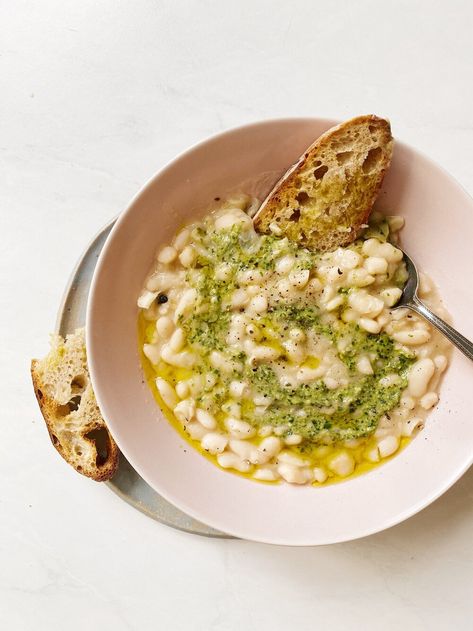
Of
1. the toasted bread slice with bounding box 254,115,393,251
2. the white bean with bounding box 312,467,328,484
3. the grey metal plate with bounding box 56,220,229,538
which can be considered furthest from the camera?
the grey metal plate with bounding box 56,220,229,538

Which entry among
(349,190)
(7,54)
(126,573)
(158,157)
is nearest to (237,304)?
(349,190)

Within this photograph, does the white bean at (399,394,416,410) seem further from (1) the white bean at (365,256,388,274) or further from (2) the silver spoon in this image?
(1) the white bean at (365,256,388,274)

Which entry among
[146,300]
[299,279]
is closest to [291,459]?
[299,279]

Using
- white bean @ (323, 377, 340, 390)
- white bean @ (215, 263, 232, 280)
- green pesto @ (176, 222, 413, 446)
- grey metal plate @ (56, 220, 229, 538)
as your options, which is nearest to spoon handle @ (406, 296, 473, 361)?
green pesto @ (176, 222, 413, 446)

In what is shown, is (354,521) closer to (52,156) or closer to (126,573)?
(126,573)

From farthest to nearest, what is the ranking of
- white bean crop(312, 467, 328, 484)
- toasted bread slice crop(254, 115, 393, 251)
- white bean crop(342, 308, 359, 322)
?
white bean crop(312, 467, 328, 484) → white bean crop(342, 308, 359, 322) → toasted bread slice crop(254, 115, 393, 251)

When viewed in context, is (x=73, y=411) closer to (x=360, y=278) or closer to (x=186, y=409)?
(x=186, y=409)

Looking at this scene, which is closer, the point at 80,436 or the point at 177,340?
the point at 177,340
